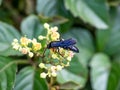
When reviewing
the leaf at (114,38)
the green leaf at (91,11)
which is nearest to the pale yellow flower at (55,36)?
the green leaf at (91,11)

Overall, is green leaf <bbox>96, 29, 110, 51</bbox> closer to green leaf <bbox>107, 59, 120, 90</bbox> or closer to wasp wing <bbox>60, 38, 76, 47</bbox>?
green leaf <bbox>107, 59, 120, 90</bbox>

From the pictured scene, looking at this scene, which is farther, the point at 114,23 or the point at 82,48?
the point at 114,23

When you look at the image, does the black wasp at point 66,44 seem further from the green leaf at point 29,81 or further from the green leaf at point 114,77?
the green leaf at point 114,77

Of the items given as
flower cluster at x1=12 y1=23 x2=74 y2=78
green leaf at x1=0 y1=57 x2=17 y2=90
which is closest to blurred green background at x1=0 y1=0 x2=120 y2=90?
green leaf at x1=0 y1=57 x2=17 y2=90

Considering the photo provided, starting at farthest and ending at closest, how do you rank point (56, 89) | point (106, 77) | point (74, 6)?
1. point (106, 77)
2. point (74, 6)
3. point (56, 89)

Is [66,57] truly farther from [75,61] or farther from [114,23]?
[114,23]

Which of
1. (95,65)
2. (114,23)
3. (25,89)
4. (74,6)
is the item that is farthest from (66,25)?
(25,89)

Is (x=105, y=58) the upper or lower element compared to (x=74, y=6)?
lower
